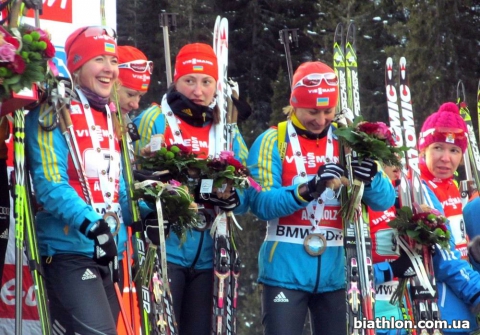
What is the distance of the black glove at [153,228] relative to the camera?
6.10 metres

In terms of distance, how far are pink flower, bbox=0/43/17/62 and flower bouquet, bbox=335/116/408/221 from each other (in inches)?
90.3

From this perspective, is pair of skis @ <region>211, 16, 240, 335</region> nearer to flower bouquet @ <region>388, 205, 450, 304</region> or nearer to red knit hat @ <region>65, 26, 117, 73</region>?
red knit hat @ <region>65, 26, 117, 73</region>

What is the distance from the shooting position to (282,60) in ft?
54.5

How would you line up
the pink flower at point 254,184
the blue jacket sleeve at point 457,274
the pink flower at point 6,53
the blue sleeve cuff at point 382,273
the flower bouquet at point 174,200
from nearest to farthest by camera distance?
1. the pink flower at point 6,53
2. the flower bouquet at point 174,200
3. the pink flower at point 254,184
4. the blue sleeve cuff at point 382,273
5. the blue jacket sleeve at point 457,274

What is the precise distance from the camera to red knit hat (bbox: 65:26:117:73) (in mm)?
5832

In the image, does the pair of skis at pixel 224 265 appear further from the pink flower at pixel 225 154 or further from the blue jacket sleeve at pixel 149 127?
the blue jacket sleeve at pixel 149 127

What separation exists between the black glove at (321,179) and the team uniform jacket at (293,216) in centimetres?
9

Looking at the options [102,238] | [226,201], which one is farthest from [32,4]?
[226,201]

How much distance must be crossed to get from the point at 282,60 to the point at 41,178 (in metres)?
11.5

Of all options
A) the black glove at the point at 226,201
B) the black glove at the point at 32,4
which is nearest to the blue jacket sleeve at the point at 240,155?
the black glove at the point at 226,201

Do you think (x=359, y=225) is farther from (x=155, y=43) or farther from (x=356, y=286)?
(x=155, y=43)

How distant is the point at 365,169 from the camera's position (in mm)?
6570

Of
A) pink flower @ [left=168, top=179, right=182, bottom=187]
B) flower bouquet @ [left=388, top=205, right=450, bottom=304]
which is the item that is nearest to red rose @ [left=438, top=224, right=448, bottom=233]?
flower bouquet @ [left=388, top=205, right=450, bottom=304]

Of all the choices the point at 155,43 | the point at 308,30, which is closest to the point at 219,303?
the point at 155,43
